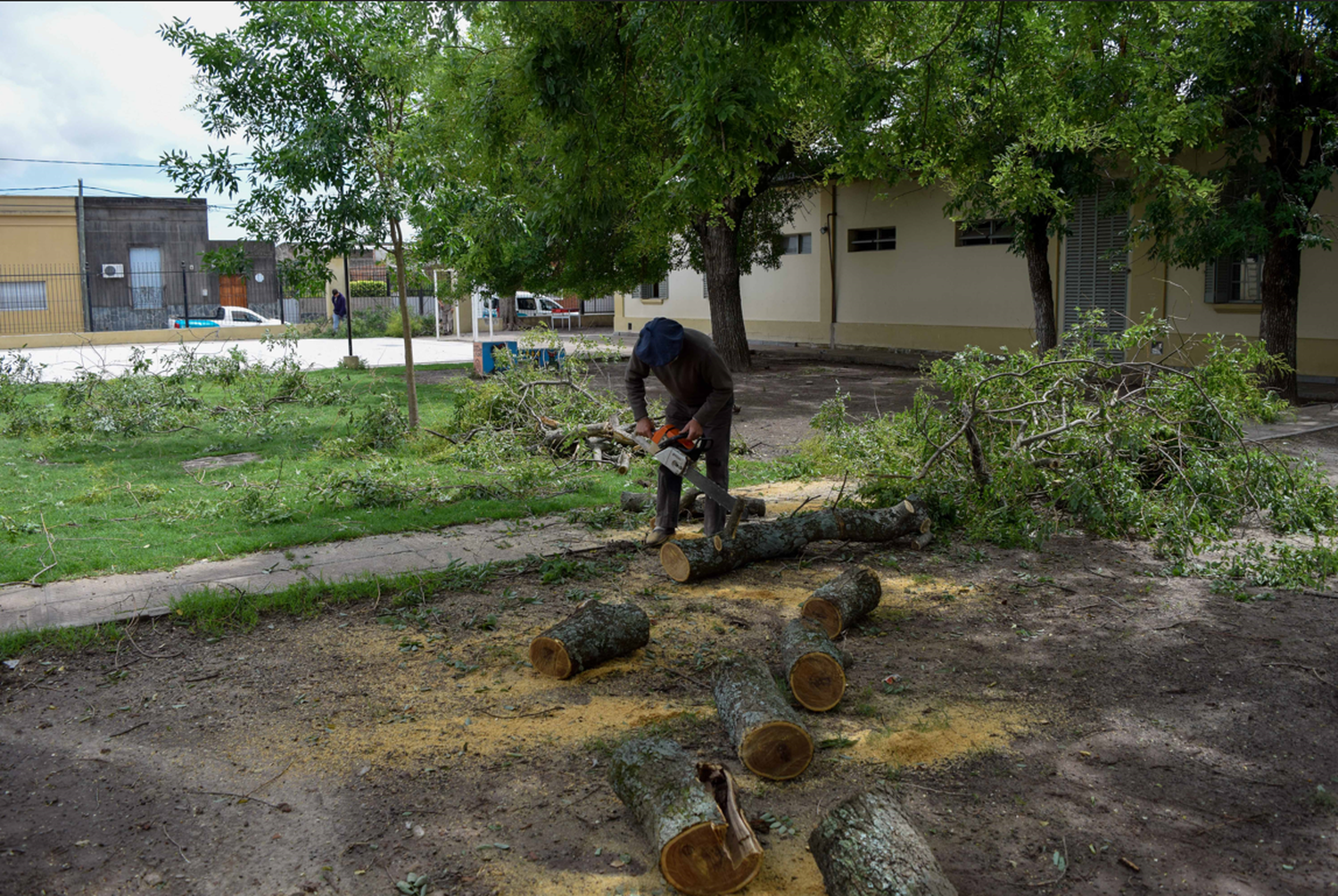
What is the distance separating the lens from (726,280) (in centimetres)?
1891

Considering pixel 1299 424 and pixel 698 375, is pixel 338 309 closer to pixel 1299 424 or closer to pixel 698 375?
pixel 1299 424

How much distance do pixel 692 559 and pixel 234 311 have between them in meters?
32.5

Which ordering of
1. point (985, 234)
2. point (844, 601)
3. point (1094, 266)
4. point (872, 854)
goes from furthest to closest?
point (985, 234) → point (1094, 266) → point (844, 601) → point (872, 854)

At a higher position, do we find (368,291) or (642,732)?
(368,291)

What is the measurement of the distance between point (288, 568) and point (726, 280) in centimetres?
1365

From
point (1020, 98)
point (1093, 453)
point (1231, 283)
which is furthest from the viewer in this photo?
point (1231, 283)

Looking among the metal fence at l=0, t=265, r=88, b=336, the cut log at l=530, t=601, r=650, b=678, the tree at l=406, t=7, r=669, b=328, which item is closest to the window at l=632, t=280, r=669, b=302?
the tree at l=406, t=7, r=669, b=328

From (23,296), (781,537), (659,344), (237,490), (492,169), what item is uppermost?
(23,296)

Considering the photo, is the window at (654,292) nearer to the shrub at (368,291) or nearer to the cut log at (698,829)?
the shrub at (368,291)

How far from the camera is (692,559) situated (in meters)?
6.10

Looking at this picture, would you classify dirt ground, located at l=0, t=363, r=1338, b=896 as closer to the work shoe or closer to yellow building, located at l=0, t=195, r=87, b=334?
the work shoe

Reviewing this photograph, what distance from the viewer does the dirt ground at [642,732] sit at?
3.22 meters

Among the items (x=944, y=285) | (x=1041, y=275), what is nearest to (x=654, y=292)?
(x=944, y=285)

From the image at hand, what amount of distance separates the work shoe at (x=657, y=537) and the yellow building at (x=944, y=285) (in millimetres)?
10154
